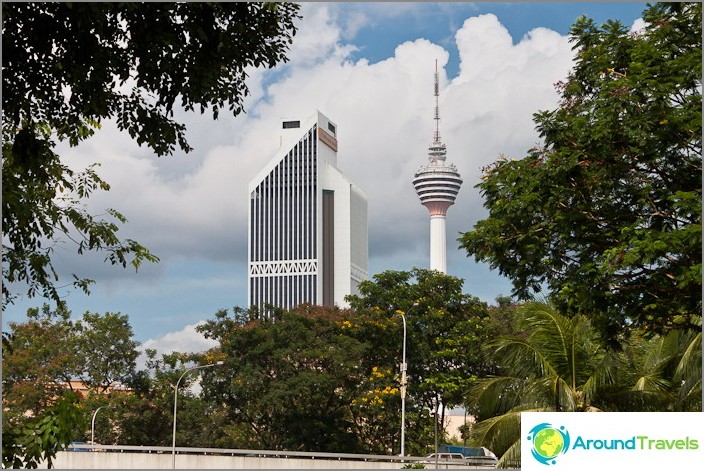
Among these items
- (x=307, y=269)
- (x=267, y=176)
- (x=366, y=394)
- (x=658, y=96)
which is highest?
(x=267, y=176)

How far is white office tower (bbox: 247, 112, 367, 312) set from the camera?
90.1m

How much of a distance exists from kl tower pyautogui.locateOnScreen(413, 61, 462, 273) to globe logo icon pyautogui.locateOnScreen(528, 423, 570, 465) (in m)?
128

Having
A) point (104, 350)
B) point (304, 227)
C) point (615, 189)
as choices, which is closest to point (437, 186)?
point (304, 227)

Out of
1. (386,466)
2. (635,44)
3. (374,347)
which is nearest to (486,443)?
(635,44)

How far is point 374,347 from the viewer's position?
137 feet

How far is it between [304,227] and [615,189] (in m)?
79.6

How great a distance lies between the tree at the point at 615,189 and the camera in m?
12.8

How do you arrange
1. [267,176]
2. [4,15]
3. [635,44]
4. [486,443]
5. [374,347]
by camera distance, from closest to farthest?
[4,15] < [635,44] < [486,443] < [374,347] < [267,176]

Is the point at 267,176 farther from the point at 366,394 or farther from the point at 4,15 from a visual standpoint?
the point at 4,15

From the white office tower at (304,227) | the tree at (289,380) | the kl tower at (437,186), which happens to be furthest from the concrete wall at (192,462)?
the kl tower at (437,186)

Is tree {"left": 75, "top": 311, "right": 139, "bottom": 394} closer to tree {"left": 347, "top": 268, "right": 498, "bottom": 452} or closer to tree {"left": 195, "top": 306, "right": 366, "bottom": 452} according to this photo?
tree {"left": 195, "top": 306, "right": 366, "bottom": 452}

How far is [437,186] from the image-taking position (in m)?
136

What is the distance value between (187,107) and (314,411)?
112ft

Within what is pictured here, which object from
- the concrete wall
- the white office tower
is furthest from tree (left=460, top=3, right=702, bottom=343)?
the white office tower
